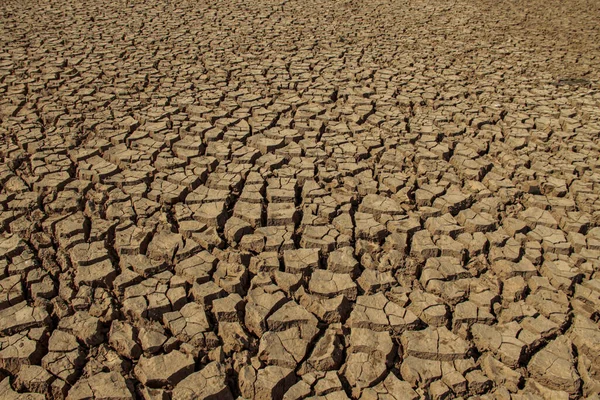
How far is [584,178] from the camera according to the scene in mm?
3072

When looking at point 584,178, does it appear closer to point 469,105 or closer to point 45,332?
→ point 469,105

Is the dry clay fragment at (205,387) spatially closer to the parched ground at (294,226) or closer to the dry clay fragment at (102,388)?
the parched ground at (294,226)

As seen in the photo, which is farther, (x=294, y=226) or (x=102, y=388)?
(x=294, y=226)

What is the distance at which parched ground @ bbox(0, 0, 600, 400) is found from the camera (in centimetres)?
185

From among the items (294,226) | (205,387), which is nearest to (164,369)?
(205,387)

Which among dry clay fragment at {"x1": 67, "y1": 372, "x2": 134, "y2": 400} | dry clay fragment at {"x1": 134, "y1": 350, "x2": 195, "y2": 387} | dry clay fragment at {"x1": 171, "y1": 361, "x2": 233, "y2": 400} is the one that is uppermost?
dry clay fragment at {"x1": 67, "y1": 372, "x2": 134, "y2": 400}

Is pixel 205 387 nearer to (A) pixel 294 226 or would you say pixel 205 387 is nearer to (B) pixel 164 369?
(B) pixel 164 369

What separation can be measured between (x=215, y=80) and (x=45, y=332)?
2.98m

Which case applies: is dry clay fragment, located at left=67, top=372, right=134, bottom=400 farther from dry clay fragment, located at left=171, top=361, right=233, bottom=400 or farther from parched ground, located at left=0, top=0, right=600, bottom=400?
dry clay fragment, located at left=171, top=361, right=233, bottom=400

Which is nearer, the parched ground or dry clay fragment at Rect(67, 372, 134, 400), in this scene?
dry clay fragment at Rect(67, 372, 134, 400)

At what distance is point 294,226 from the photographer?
257 centimetres

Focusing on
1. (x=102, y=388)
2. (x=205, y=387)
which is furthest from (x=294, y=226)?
(x=102, y=388)

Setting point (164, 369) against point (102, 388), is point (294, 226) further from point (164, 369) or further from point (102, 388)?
point (102, 388)

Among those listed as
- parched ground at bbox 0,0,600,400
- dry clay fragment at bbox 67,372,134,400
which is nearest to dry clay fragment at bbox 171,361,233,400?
parched ground at bbox 0,0,600,400
